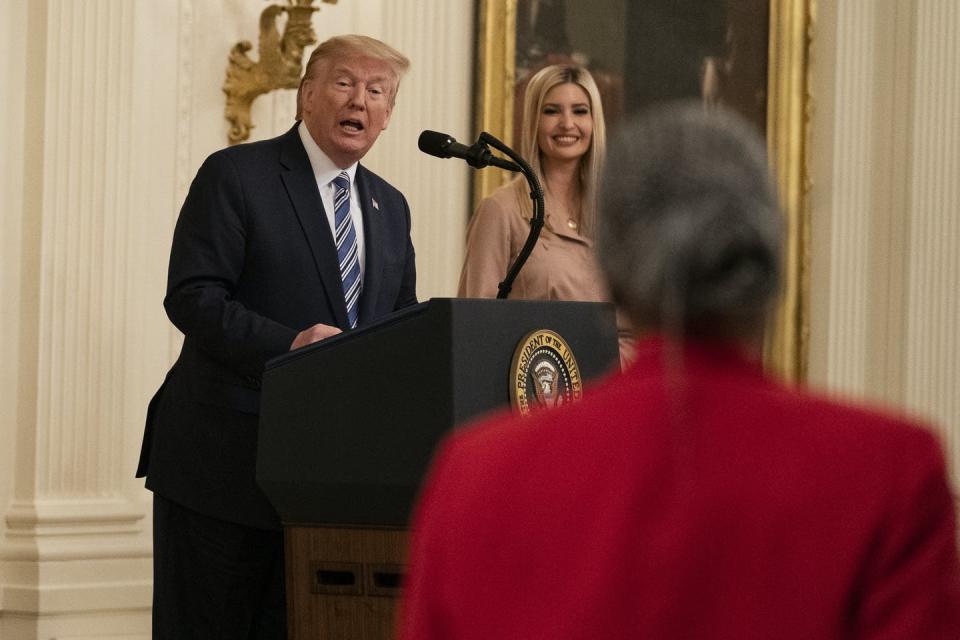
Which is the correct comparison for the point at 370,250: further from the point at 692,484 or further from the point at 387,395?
the point at 692,484

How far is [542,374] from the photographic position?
2.84 m

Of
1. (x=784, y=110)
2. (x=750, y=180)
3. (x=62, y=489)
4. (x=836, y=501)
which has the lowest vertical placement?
(x=62, y=489)

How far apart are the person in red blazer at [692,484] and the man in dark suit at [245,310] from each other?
2.04 m

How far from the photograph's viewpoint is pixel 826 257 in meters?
7.46

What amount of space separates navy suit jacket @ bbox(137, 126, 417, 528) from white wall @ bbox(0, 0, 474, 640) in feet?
5.09

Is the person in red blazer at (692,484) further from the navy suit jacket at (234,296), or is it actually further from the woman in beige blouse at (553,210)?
the woman in beige blouse at (553,210)

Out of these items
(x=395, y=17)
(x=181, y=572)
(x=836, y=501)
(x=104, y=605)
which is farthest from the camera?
(x=395, y=17)

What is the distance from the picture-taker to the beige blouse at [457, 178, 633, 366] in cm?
429

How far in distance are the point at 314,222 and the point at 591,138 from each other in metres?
1.21

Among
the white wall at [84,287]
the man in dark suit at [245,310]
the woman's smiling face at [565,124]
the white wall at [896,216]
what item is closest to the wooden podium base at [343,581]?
the man in dark suit at [245,310]

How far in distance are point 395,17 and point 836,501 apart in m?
5.31

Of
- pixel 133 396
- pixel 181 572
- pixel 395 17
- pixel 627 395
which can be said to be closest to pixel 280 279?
pixel 181 572

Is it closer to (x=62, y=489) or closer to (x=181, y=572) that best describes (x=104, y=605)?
(x=62, y=489)

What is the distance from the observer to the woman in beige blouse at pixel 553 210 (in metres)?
4.30
